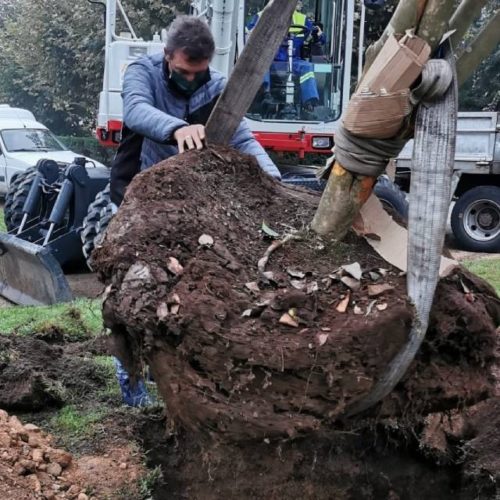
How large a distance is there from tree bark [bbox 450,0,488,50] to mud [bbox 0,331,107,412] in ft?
9.11

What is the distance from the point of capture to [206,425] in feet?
8.48

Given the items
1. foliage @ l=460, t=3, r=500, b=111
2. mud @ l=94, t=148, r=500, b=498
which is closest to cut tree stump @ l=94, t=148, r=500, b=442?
mud @ l=94, t=148, r=500, b=498

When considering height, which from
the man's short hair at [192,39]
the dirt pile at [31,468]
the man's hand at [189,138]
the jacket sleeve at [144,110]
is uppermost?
the man's short hair at [192,39]

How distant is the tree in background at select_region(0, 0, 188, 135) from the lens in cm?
2042

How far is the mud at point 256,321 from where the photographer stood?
2.49m

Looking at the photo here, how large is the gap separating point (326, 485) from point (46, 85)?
23.9 meters

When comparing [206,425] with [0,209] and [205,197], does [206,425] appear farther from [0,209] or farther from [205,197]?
[0,209]

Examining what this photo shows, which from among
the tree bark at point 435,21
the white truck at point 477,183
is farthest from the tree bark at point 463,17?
the white truck at point 477,183

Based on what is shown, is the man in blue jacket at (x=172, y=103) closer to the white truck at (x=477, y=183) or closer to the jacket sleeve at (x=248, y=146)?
the jacket sleeve at (x=248, y=146)

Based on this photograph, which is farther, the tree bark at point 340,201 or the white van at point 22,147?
the white van at point 22,147

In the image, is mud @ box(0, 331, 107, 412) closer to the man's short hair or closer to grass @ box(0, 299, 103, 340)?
grass @ box(0, 299, 103, 340)

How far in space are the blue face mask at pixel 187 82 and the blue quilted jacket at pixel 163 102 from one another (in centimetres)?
2

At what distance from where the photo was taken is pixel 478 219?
11.1 m

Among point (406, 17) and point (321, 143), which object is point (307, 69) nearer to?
point (321, 143)
